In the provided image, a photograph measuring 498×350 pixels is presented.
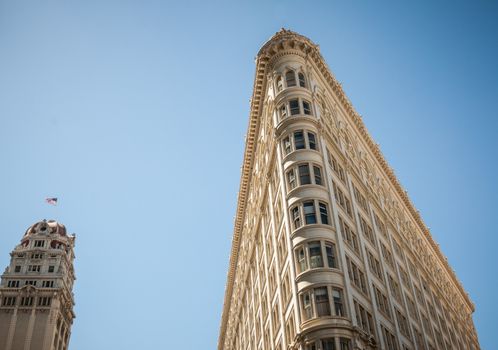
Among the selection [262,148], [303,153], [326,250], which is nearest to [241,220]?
[262,148]

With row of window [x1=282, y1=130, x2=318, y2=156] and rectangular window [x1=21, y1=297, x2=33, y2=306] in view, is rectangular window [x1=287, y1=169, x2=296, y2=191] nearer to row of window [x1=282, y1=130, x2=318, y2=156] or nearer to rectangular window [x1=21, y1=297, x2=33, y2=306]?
row of window [x1=282, y1=130, x2=318, y2=156]

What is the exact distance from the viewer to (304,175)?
5250cm

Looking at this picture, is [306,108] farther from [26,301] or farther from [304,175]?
[26,301]

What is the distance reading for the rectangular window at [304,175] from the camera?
51875 mm

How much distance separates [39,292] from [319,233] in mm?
138396

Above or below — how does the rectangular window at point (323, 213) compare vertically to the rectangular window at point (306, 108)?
below

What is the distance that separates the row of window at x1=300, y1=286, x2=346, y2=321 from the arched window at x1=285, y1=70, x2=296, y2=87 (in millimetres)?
26421

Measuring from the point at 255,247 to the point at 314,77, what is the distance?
2409 centimetres

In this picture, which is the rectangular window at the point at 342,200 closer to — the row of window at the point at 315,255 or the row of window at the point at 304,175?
the row of window at the point at 304,175

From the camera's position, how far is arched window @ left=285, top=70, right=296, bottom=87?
61281mm

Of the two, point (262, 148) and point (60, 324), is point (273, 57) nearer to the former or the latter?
point (262, 148)

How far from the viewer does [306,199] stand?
50031 mm

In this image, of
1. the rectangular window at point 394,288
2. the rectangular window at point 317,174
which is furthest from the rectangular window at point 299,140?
the rectangular window at point 394,288

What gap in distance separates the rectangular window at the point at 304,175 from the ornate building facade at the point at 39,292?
128 m
